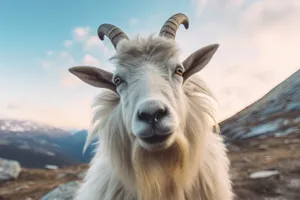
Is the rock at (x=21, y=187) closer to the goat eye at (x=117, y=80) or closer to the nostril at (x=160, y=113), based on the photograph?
→ the goat eye at (x=117, y=80)

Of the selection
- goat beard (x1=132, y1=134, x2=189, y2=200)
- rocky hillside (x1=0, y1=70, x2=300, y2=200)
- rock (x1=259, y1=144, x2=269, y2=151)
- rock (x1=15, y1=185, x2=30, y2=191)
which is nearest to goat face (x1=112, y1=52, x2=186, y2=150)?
goat beard (x1=132, y1=134, x2=189, y2=200)

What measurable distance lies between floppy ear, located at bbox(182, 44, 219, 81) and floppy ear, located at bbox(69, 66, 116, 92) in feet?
4.25

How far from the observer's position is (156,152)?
15.2 ft

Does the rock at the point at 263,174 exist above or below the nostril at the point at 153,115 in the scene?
below

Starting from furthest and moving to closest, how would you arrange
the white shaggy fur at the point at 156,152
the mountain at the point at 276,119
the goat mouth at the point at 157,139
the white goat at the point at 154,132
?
the mountain at the point at 276,119 < the white shaggy fur at the point at 156,152 < the white goat at the point at 154,132 < the goat mouth at the point at 157,139

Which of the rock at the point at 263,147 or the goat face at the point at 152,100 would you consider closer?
the goat face at the point at 152,100

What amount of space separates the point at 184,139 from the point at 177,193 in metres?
0.82

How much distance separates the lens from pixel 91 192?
17.9 feet

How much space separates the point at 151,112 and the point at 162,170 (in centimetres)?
130

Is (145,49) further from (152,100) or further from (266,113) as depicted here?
(266,113)

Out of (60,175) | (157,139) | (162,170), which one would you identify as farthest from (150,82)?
(60,175)

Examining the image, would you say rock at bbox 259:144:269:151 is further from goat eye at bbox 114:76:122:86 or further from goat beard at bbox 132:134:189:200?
goat eye at bbox 114:76:122:86

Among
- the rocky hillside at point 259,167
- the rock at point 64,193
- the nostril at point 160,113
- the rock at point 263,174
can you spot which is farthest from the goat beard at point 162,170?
the rock at point 263,174

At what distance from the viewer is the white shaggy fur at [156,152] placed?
4.64 metres
